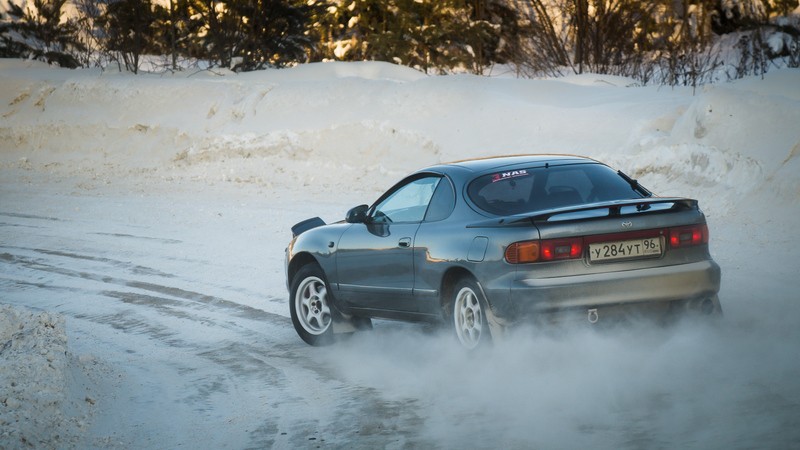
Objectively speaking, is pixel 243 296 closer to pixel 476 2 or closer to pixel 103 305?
pixel 103 305

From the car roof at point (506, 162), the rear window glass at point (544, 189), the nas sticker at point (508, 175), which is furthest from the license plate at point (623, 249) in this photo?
the car roof at point (506, 162)

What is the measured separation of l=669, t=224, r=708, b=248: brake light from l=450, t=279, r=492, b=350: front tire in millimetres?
1203

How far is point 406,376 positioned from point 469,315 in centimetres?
56

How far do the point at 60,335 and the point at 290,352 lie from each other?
1.68 meters

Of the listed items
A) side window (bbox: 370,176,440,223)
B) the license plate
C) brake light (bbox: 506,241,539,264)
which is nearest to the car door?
side window (bbox: 370,176,440,223)

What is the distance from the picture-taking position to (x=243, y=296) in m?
11.1

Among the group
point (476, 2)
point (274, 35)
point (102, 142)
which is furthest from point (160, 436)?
point (476, 2)

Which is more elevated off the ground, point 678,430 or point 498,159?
point 498,159

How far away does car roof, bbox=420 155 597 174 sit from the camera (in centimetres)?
772

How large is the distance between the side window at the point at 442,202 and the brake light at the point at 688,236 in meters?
1.46

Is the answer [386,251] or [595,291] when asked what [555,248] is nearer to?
[595,291]

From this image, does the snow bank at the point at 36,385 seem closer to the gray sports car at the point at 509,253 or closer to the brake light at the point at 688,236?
the gray sports car at the point at 509,253

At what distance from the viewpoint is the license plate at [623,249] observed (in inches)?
264

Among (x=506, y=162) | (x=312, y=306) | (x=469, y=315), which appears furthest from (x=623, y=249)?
(x=312, y=306)
